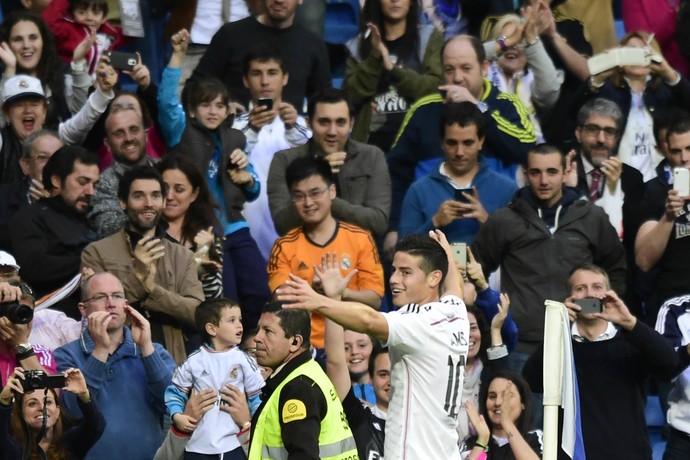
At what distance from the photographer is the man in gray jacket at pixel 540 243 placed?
11.3 meters

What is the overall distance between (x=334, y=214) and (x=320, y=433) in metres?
3.00

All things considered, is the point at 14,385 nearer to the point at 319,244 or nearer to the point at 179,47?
the point at 319,244

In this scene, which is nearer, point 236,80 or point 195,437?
point 195,437

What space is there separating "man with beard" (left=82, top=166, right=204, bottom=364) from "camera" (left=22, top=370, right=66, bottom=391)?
154 cm

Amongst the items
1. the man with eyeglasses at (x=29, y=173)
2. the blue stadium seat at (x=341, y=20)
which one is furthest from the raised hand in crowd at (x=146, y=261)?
the blue stadium seat at (x=341, y=20)

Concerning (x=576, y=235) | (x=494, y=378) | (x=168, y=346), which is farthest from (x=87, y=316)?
(x=576, y=235)

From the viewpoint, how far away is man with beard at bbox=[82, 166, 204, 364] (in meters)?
10.5

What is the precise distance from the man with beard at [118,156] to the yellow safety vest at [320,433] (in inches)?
107

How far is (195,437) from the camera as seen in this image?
390 inches

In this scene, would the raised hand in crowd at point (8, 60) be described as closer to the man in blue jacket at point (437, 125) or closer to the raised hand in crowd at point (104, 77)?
the raised hand in crowd at point (104, 77)

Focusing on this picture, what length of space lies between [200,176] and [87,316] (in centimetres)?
163

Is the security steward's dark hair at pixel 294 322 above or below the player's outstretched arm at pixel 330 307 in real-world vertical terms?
below

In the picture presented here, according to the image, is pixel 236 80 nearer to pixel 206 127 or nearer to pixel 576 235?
pixel 206 127

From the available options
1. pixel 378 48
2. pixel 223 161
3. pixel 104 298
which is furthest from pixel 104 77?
pixel 104 298
